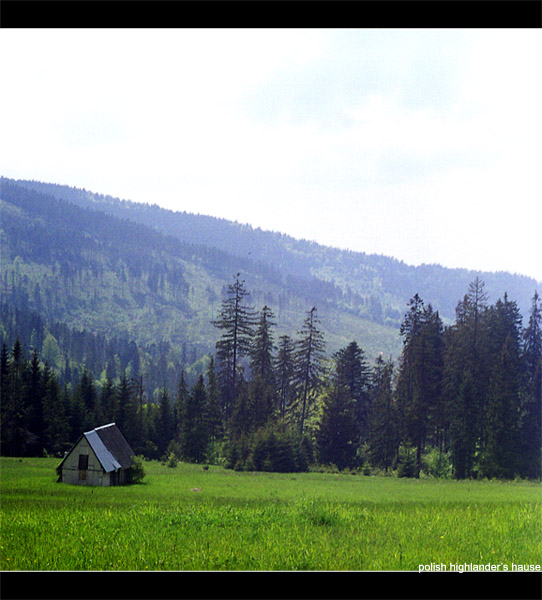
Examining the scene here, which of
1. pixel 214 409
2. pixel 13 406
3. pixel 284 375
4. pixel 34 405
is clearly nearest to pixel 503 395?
pixel 284 375

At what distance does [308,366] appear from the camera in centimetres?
1046

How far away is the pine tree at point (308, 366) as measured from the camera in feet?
32.8

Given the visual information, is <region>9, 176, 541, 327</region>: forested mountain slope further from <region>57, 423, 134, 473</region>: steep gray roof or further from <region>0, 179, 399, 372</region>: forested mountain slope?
<region>57, 423, 134, 473</region>: steep gray roof

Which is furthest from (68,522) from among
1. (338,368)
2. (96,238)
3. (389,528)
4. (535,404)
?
(96,238)

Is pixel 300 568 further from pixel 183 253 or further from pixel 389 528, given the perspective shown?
pixel 183 253

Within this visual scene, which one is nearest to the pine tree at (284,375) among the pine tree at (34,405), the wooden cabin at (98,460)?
the wooden cabin at (98,460)

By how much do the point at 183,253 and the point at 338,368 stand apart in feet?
69.8

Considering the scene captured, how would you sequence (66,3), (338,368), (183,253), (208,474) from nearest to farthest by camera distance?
1. (66,3)
2. (208,474)
3. (338,368)
4. (183,253)

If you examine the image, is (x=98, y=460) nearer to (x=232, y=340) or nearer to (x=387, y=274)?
(x=232, y=340)

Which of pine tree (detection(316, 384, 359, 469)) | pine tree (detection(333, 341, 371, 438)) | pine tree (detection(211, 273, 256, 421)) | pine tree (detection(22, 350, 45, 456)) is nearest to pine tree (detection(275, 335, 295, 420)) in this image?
pine tree (detection(211, 273, 256, 421))

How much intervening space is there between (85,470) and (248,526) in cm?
283

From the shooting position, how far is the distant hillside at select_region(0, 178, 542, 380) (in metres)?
11.5

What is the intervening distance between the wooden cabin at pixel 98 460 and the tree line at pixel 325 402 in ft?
0.75

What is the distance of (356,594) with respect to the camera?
587cm
